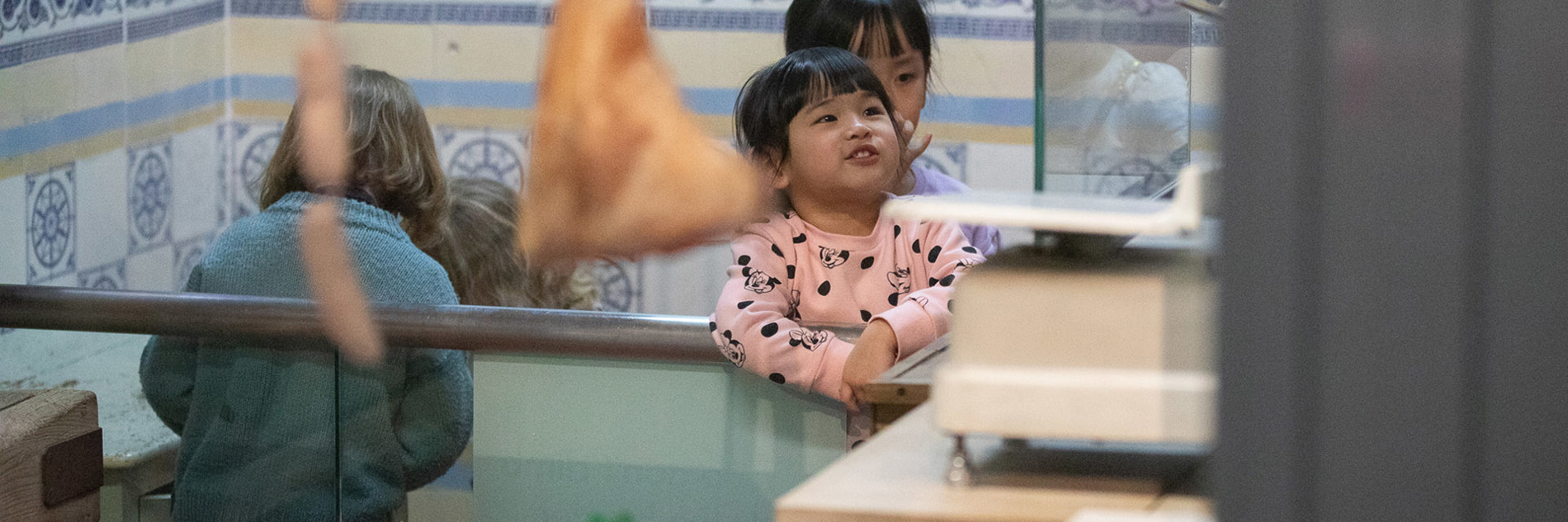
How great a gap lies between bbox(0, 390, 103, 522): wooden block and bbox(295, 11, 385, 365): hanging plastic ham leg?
2.41 feet

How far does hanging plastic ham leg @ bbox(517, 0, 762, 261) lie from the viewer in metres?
0.84

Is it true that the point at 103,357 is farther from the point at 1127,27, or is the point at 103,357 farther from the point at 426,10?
the point at 1127,27

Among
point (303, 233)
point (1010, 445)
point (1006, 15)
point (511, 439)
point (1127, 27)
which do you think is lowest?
point (511, 439)

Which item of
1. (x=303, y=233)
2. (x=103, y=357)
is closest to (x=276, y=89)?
(x=103, y=357)

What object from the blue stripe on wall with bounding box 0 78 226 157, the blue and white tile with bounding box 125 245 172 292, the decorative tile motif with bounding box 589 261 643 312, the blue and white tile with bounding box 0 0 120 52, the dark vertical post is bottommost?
the decorative tile motif with bounding box 589 261 643 312

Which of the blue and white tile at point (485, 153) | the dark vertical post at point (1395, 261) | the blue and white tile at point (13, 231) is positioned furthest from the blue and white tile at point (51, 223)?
the dark vertical post at point (1395, 261)

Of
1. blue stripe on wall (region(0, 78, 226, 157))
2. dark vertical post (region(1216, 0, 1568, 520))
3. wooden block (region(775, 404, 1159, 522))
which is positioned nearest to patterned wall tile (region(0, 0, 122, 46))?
blue stripe on wall (region(0, 78, 226, 157))

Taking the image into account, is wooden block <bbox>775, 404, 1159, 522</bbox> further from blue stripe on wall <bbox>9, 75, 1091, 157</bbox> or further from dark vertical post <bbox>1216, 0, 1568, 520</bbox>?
blue stripe on wall <bbox>9, 75, 1091, 157</bbox>

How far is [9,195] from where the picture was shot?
197 centimetres

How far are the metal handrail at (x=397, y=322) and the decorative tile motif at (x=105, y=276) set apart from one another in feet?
2.37

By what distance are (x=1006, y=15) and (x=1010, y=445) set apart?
155 cm

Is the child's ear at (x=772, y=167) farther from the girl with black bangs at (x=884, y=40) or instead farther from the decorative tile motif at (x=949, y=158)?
the decorative tile motif at (x=949, y=158)

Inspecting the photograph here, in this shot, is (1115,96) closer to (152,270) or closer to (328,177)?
(328,177)

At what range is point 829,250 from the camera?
1278 mm
